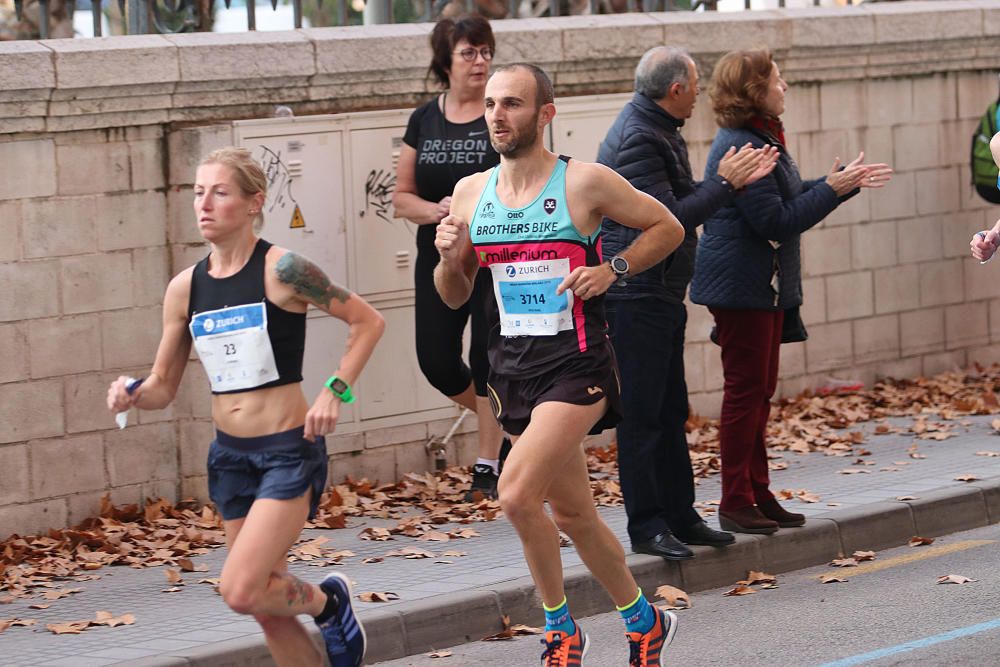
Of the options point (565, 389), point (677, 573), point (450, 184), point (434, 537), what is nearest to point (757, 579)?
point (677, 573)

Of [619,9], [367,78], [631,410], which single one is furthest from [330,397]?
[619,9]

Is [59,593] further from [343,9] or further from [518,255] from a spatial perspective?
[343,9]

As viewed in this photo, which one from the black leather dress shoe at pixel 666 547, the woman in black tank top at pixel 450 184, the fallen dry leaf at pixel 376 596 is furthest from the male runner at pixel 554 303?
the woman in black tank top at pixel 450 184

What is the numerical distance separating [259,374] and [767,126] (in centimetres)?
342

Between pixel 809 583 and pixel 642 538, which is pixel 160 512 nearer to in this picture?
pixel 642 538

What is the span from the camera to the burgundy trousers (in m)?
8.35

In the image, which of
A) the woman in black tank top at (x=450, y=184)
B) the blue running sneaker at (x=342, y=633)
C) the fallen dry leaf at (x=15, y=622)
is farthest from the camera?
the woman in black tank top at (x=450, y=184)

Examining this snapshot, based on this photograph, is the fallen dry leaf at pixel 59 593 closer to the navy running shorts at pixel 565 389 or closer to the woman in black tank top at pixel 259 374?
the woman in black tank top at pixel 259 374

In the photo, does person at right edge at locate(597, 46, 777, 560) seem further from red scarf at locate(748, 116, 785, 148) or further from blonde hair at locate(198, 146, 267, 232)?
blonde hair at locate(198, 146, 267, 232)

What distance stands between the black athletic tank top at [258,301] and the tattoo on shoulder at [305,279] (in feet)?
0.26

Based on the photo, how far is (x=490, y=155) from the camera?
9305 mm

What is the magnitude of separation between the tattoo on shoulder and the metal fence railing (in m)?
4.11

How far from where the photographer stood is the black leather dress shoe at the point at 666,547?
8.02 m

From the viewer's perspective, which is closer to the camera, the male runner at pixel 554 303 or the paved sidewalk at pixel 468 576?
the male runner at pixel 554 303
